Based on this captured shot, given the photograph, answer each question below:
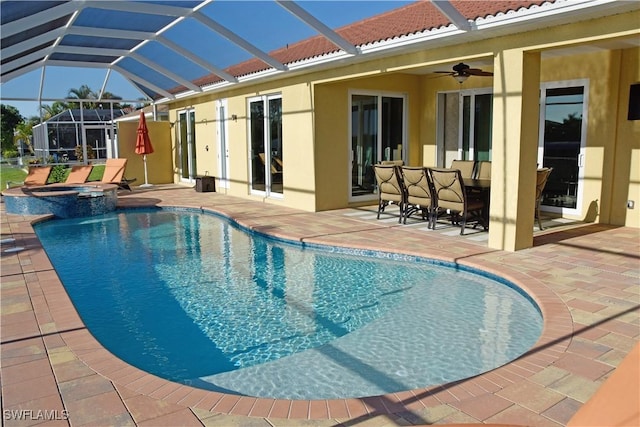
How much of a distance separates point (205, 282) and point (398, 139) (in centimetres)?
802

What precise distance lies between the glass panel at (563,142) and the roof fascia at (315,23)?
4587mm

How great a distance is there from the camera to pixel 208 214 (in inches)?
511

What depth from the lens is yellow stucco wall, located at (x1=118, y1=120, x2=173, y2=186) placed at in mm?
19531

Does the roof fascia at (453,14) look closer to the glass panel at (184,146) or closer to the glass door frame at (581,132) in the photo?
the glass door frame at (581,132)

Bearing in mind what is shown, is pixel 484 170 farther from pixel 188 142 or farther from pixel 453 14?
pixel 188 142

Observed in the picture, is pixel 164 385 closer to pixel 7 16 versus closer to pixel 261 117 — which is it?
pixel 7 16

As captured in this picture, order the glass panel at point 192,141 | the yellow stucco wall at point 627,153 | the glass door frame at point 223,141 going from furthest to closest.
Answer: the glass panel at point 192,141, the glass door frame at point 223,141, the yellow stucco wall at point 627,153

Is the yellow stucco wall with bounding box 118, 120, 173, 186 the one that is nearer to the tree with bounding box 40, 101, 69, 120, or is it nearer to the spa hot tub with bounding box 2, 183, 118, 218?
the spa hot tub with bounding box 2, 183, 118, 218

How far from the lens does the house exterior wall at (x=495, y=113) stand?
23.9 feet

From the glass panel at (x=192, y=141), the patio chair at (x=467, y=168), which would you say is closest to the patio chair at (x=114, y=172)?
the glass panel at (x=192, y=141)

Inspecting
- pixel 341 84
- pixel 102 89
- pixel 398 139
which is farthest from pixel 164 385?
pixel 102 89

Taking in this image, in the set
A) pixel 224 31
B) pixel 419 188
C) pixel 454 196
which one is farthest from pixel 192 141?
pixel 454 196

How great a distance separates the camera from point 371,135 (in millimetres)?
12773

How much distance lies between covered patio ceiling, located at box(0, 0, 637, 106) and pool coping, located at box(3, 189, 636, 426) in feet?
12.8
